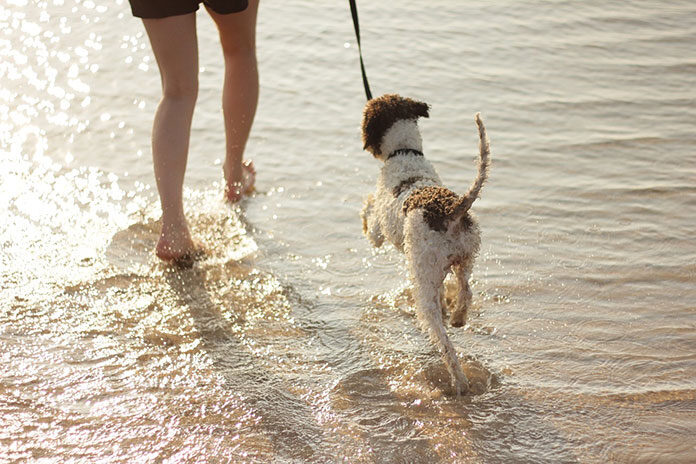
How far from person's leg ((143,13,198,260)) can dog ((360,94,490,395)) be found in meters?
1.10

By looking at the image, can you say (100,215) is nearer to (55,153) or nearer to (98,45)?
(55,153)

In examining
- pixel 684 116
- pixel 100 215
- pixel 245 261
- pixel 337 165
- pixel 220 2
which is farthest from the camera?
pixel 684 116

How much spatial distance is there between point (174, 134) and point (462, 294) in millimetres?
1804

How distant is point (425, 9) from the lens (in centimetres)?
850

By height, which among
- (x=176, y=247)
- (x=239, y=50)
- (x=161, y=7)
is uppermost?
(x=161, y=7)

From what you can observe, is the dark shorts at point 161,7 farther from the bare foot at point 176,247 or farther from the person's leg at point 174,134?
the bare foot at point 176,247

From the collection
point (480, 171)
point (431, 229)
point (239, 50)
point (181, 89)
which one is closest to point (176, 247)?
point (181, 89)

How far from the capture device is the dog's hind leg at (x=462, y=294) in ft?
12.1

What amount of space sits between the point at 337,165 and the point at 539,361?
95.2 inches

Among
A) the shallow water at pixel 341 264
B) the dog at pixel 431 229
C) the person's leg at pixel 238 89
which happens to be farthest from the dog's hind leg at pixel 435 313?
the person's leg at pixel 238 89

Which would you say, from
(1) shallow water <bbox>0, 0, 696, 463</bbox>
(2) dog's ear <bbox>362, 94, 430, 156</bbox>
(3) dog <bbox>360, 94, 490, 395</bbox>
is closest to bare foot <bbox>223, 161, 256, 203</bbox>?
(1) shallow water <bbox>0, 0, 696, 463</bbox>

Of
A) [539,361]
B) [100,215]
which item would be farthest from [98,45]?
[539,361]

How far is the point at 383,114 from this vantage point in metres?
4.27

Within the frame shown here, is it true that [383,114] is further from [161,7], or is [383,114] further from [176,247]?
[176,247]
